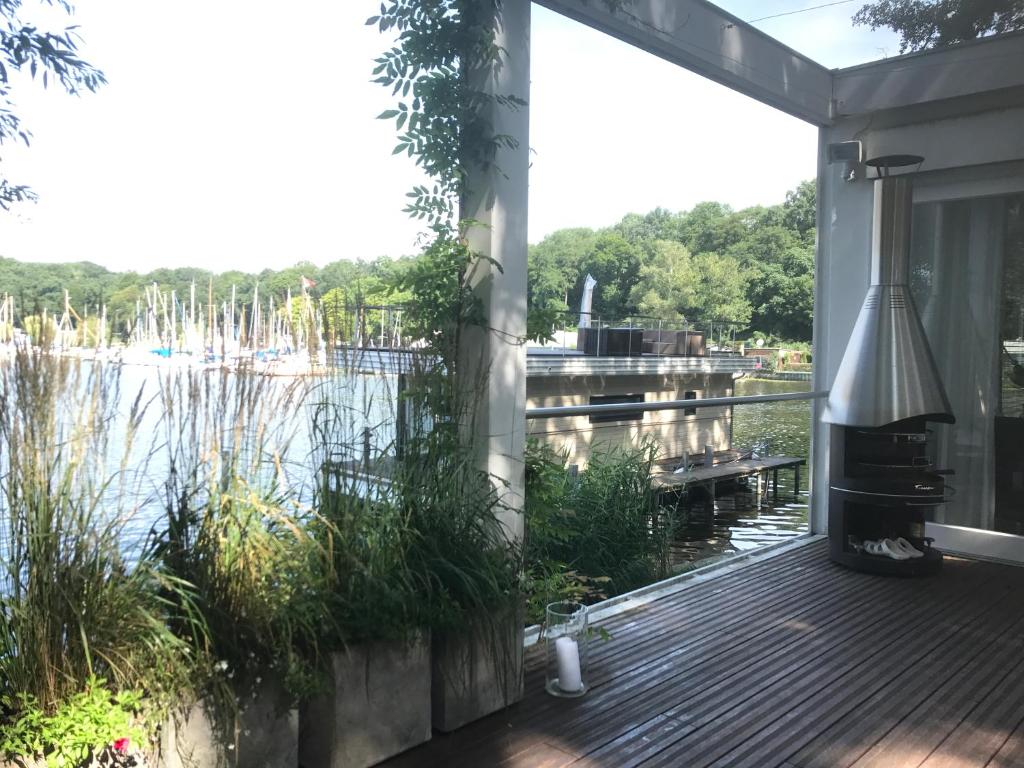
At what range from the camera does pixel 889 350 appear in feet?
13.7

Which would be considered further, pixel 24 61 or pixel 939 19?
pixel 939 19

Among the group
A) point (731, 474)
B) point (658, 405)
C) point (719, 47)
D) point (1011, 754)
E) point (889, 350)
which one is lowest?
point (1011, 754)

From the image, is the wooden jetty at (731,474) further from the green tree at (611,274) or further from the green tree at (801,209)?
the green tree at (801,209)

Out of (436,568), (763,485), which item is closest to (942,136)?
(763,485)

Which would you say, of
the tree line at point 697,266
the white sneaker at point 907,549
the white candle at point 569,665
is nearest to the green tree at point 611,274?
the tree line at point 697,266

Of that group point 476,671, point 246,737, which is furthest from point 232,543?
point 476,671

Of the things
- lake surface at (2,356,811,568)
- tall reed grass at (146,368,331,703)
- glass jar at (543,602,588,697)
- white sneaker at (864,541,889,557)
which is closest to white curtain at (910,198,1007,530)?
white sneaker at (864,541,889,557)

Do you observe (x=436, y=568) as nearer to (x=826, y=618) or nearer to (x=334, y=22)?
(x=334, y=22)

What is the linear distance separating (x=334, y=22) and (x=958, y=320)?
12.7 feet

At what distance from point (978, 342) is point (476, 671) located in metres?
3.71

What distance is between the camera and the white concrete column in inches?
110

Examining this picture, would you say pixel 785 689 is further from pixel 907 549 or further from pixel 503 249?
pixel 907 549

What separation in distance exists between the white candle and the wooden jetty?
1.92 metres

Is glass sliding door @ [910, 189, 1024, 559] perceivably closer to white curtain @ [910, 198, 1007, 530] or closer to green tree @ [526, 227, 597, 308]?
white curtain @ [910, 198, 1007, 530]
